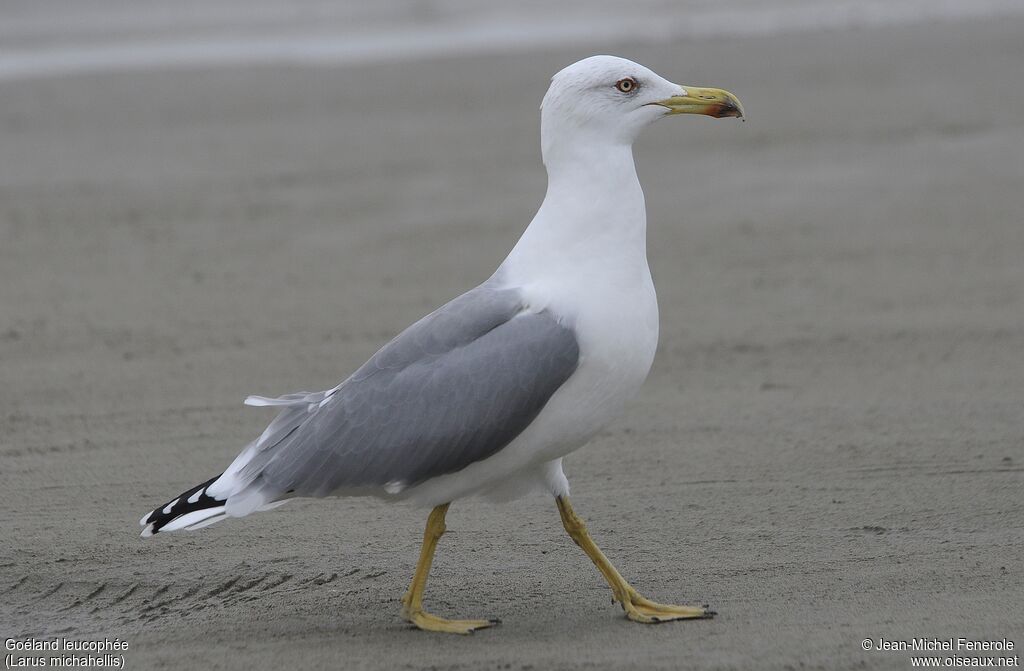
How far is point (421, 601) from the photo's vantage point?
5.21 meters

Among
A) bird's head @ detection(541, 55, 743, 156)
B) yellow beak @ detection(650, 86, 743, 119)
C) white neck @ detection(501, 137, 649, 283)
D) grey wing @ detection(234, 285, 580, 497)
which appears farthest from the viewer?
yellow beak @ detection(650, 86, 743, 119)

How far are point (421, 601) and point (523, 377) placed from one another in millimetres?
943

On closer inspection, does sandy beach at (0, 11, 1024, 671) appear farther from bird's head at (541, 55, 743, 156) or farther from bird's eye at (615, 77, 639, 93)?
bird's eye at (615, 77, 639, 93)

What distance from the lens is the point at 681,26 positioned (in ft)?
60.3

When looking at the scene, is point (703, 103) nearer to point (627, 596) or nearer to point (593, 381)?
point (593, 381)

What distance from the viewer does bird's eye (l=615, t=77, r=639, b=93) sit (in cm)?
519

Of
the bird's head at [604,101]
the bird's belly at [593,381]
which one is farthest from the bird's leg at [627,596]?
the bird's head at [604,101]

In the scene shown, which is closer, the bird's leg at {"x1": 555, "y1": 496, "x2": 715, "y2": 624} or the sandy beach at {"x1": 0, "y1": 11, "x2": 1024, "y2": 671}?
the bird's leg at {"x1": 555, "y1": 496, "x2": 715, "y2": 624}

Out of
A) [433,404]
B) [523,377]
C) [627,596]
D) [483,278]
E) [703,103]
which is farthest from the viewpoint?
[483,278]

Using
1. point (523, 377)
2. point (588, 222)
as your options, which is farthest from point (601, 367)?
point (588, 222)

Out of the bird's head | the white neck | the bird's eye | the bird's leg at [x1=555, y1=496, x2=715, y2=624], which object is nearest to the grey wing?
the white neck

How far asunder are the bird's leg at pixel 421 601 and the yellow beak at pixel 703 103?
1625 mm

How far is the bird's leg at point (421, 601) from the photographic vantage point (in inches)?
201

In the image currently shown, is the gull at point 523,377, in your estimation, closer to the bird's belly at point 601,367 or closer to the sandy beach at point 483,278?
the bird's belly at point 601,367
